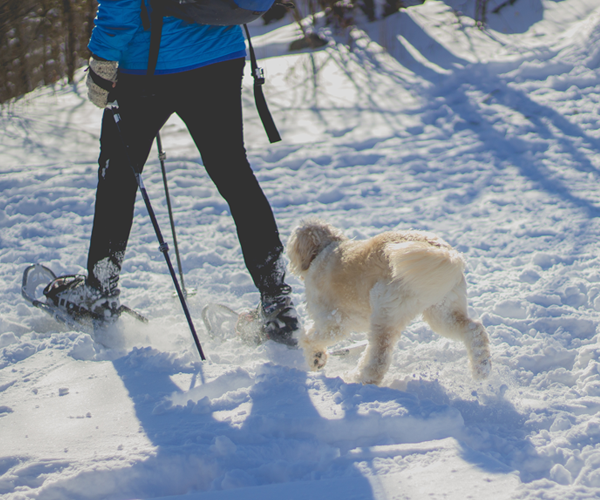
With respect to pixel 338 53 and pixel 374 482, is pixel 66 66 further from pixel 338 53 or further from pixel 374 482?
pixel 374 482

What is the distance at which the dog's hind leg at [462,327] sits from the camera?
2291 mm

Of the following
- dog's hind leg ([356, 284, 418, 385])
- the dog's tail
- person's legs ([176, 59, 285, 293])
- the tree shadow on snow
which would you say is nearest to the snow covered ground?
the tree shadow on snow

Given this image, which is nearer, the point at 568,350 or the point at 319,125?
the point at 568,350

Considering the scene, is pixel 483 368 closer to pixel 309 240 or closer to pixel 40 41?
pixel 309 240

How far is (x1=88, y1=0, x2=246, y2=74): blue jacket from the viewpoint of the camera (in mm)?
2277

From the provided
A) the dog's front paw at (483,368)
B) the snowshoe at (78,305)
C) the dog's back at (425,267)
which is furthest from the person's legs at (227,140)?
the dog's front paw at (483,368)

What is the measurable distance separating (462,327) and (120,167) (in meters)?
1.80

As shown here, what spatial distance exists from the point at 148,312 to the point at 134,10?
1768 mm

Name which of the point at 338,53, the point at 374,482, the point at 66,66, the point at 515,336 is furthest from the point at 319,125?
the point at 374,482

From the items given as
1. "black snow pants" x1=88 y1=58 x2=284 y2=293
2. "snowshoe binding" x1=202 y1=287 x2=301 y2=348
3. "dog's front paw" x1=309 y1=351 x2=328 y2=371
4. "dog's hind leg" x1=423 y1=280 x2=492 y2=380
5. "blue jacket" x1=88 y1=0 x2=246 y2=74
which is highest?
"blue jacket" x1=88 y1=0 x2=246 y2=74

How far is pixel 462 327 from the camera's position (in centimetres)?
236

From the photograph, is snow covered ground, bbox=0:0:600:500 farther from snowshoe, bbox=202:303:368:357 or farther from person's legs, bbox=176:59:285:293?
person's legs, bbox=176:59:285:293

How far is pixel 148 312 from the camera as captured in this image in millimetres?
3262

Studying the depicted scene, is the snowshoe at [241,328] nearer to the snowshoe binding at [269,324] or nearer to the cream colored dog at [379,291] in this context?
the snowshoe binding at [269,324]
